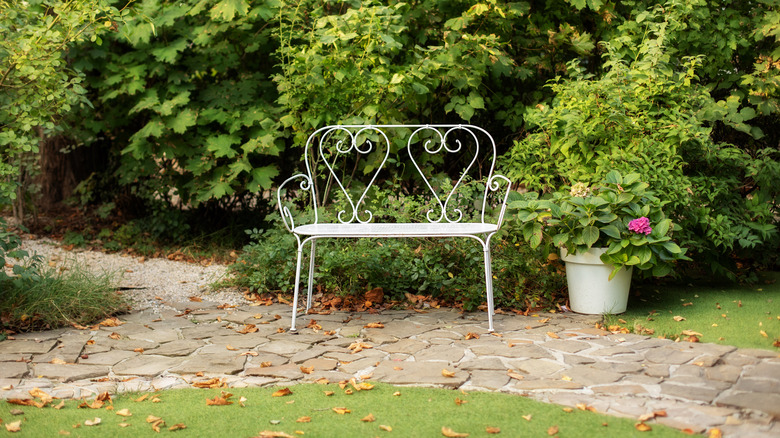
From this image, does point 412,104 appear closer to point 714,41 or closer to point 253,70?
point 253,70

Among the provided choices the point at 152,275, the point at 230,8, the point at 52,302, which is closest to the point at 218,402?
the point at 52,302

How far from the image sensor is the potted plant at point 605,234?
3.88m

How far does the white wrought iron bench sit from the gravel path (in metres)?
0.72

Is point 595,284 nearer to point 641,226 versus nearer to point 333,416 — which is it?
point 641,226

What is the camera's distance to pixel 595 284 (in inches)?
159

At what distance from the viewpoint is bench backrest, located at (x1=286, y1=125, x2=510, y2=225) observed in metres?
4.56

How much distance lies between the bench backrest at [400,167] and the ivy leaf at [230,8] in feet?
3.30

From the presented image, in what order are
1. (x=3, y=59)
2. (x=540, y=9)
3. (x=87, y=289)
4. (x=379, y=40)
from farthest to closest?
(x=540, y=9), (x=379, y=40), (x=87, y=289), (x=3, y=59)

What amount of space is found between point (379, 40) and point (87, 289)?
2417 millimetres

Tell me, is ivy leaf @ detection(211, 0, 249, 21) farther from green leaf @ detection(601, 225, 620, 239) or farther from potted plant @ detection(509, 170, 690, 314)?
green leaf @ detection(601, 225, 620, 239)

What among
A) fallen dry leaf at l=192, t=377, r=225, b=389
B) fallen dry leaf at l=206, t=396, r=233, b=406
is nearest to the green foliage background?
fallen dry leaf at l=192, t=377, r=225, b=389

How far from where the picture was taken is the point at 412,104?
4.93 m

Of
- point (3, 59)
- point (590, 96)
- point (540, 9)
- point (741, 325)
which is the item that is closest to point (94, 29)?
point (3, 59)

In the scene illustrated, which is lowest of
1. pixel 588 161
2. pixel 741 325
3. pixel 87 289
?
pixel 741 325
